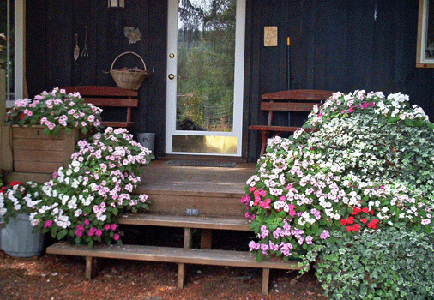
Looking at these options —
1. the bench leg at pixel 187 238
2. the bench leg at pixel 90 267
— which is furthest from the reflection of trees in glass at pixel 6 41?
the bench leg at pixel 187 238

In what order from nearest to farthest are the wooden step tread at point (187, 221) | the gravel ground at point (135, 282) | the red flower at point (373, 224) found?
the red flower at point (373, 224), the gravel ground at point (135, 282), the wooden step tread at point (187, 221)

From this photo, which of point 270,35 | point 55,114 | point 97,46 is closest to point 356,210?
point 55,114

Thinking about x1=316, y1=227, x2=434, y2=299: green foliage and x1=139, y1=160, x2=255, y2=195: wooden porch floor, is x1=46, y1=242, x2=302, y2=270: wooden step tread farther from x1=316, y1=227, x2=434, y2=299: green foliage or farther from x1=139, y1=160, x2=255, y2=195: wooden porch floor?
x1=139, y1=160, x2=255, y2=195: wooden porch floor

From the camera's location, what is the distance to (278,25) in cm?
516

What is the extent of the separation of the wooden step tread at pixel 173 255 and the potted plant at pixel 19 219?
0.99 ft

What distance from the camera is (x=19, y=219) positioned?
3.21 meters

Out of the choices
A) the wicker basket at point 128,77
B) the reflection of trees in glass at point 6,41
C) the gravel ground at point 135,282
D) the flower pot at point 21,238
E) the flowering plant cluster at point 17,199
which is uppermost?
the reflection of trees in glass at point 6,41

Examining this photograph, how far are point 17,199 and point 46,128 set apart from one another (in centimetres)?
54

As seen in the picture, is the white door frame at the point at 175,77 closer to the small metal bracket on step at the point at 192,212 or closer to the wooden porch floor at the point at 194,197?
the wooden porch floor at the point at 194,197

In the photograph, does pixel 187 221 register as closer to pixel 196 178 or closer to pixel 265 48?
pixel 196 178

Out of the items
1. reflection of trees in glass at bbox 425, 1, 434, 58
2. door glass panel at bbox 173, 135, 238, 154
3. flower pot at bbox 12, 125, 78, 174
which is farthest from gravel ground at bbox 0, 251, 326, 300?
reflection of trees in glass at bbox 425, 1, 434, 58

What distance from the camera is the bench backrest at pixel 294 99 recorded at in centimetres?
503

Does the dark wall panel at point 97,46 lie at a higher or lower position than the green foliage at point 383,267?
higher

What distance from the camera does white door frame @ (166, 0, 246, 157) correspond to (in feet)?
17.2
